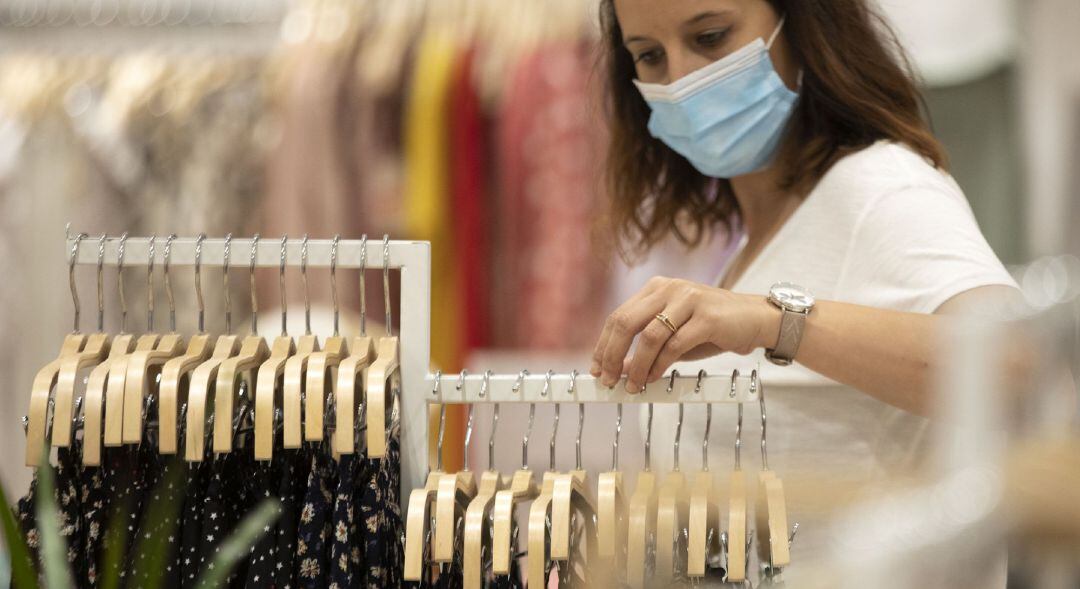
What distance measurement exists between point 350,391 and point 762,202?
77cm

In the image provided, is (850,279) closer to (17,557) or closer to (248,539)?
(248,539)

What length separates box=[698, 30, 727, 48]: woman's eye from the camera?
4.59ft

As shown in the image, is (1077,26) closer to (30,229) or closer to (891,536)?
(891,536)

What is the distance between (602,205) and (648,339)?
1309mm

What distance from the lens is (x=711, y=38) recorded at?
1.41 metres

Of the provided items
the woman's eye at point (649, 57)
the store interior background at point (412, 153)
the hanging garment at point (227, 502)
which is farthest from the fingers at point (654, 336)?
the store interior background at point (412, 153)

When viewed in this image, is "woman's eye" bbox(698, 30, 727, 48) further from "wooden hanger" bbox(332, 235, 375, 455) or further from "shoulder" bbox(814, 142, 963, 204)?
"wooden hanger" bbox(332, 235, 375, 455)

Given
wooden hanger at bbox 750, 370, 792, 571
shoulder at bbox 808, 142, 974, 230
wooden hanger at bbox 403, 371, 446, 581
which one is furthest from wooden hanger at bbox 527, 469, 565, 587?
shoulder at bbox 808, 142, 974, 230

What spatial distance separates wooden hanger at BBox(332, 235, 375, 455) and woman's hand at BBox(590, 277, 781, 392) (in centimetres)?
25

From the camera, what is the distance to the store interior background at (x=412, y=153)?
2.35m

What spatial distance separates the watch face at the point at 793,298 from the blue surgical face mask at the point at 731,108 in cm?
39

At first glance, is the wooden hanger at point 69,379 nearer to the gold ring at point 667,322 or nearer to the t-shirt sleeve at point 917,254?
the gold ring at point 667,322

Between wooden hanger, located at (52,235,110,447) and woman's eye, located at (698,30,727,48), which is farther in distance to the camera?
woman's eye, located at (698,30,727,48)

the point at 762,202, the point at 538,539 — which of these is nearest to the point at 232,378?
the point at 538,539
